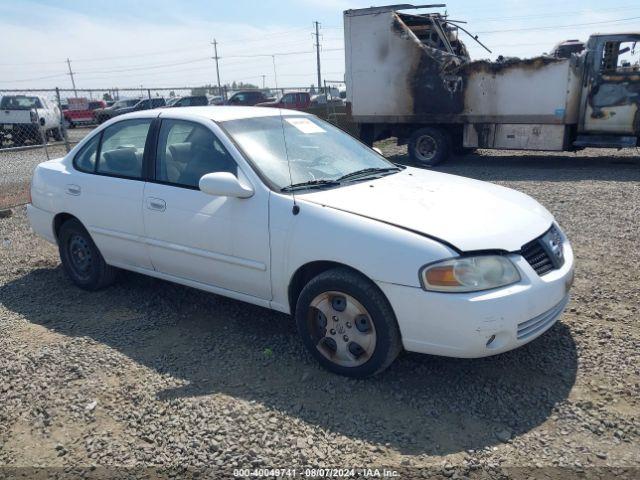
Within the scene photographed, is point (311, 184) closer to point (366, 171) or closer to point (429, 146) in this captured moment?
point (366, 171)

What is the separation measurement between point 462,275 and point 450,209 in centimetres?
57

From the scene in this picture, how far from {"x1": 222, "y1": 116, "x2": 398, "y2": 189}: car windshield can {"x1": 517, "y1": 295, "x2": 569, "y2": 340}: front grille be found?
153 centimetres

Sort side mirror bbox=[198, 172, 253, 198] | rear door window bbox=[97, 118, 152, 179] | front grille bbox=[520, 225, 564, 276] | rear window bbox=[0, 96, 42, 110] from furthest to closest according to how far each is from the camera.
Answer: rear window bbox=[0, 96, 42, 110]
rear door window bbox=[97, 118, 152, 179]
side mirror bbox=[198, 172, 253, 198]
front grille bbox=[520, 225, 564, 276]

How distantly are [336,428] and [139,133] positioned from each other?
2.88 metres

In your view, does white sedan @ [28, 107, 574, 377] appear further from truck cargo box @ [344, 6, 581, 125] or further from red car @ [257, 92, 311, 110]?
red car @ [257, 92, 311, 110]

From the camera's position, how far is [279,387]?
132 inches

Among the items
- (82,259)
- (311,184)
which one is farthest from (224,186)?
(82,259)

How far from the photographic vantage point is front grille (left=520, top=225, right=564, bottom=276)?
3195 mm

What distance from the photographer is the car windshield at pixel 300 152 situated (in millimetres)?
3721

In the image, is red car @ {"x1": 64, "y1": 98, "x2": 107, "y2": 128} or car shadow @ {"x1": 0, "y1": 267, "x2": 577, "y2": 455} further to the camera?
red car @ {"x1": 64, "y1": 98, "x2": 107, "y2": 128}

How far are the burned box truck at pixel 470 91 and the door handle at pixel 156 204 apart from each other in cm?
852

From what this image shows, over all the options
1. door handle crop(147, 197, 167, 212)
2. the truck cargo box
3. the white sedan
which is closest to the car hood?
the white sedan

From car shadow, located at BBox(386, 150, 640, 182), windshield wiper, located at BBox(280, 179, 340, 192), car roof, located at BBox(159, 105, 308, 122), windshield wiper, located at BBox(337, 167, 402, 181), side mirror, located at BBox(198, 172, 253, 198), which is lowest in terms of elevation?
car shadow, located at BBox(386, 150, 640, 182)

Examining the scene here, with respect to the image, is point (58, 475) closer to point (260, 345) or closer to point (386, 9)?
point (260, 345)
